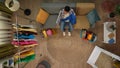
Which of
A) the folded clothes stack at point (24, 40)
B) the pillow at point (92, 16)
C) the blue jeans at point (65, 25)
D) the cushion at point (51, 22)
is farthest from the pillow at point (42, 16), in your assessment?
the pillow at point (92, 16)

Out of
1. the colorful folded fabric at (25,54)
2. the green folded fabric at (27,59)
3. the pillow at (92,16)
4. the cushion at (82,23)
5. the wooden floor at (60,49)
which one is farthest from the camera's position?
the wooden floor at (60,49)

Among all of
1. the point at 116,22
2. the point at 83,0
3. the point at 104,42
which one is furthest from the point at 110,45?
the point at 83,0

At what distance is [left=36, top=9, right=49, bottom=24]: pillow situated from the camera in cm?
407

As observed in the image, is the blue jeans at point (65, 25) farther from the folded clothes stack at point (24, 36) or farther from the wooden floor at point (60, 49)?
the folded clothes stack at point (24, 36)

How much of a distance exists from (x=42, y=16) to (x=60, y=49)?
736mm

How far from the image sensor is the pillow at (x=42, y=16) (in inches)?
160

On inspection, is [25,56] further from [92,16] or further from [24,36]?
[92,16]

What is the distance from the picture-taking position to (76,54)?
433cm

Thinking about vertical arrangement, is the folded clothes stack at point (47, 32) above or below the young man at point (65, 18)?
below

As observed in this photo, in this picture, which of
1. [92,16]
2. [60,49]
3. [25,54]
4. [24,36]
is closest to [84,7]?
[92,16]

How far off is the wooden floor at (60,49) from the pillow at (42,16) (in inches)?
8.9

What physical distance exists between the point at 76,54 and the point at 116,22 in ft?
3.16

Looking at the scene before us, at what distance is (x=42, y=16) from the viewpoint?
4121 mm

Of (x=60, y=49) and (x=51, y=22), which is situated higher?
(x=51, y=22)
